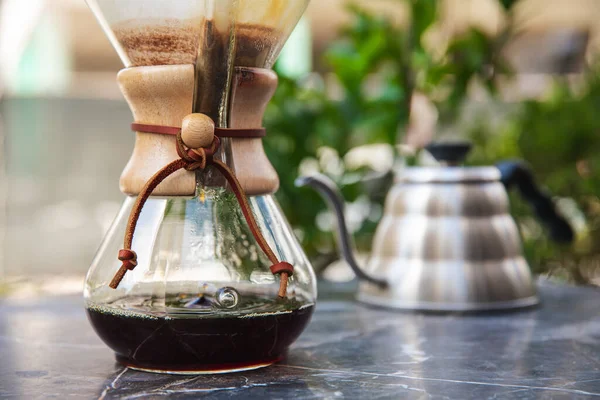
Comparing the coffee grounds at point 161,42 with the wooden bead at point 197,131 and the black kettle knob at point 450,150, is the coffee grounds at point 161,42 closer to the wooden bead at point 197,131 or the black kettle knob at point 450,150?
the wooden bead at point 197,131

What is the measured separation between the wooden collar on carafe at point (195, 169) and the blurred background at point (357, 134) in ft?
2.26

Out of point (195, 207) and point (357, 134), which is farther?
point (357, 134)

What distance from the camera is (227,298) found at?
1.76 ft

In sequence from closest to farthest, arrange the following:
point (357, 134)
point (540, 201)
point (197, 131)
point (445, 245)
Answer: point (197, 131) → point (445, 245) → point (540, 201) → point (357, 134)

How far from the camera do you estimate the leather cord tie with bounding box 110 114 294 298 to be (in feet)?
1.68

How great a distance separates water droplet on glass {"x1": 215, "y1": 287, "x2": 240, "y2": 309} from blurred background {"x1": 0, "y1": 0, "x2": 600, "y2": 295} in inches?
26.9

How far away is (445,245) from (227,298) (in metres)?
0.40

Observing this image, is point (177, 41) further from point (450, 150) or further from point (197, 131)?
point (450, 150)

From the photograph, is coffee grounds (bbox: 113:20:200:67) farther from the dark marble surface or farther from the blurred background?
the blurred background

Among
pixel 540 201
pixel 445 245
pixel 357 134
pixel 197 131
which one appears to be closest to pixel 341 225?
pixel 445 245

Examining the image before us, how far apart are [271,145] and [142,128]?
2.54 ft

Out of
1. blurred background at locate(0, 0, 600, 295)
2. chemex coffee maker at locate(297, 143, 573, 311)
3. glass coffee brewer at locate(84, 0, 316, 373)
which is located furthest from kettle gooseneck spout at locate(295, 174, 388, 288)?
A: blurred background at locate(0, 0, 600, 295)

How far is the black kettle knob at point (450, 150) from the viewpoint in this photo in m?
0.91

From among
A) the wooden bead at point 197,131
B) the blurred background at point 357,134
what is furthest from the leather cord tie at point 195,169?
the blurred background at point 357,134
